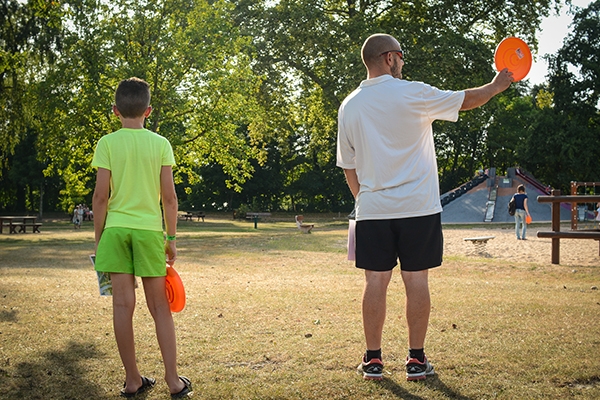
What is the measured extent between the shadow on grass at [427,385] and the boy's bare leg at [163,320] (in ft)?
4.32

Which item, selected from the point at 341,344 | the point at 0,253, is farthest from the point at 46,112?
the point at 341,344

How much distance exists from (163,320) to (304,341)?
5.75 ft

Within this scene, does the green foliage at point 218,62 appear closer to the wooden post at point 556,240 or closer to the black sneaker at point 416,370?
the wooden post at point 556,240

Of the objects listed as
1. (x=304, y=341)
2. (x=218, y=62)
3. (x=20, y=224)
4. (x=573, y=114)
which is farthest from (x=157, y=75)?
(x=573, y=114)

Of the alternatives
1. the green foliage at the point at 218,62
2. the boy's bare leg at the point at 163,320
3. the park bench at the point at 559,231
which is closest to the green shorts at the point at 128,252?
the boy's bare leg at the point at 163,320

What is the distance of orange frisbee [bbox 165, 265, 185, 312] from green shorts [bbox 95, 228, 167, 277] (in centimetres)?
23

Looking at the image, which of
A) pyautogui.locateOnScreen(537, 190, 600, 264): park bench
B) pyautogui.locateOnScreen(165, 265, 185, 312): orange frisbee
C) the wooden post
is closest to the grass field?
pyautogui.locateOnScreen(165, 265, 185, 312): orange frisbee

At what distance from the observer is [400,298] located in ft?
27.3

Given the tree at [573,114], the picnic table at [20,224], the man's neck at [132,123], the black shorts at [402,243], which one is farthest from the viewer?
the tree at [573,114]

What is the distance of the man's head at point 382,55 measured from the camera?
4713 mm

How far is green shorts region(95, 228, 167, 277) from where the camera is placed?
4188 mm

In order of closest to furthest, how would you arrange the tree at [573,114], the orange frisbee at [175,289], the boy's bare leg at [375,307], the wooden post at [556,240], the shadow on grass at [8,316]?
the orange frisbee at [175,289] → the boy's bare leg at [375,307] → the shadow on grass at [8,316] → the wooden post at [556,240] → the tree at [573,114]

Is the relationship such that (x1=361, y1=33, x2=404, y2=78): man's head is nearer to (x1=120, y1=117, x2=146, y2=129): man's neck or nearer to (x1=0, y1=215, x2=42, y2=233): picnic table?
(x1=120, y1=117, x2=146, y2=129): man's neck

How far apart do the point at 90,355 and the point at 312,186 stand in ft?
203
